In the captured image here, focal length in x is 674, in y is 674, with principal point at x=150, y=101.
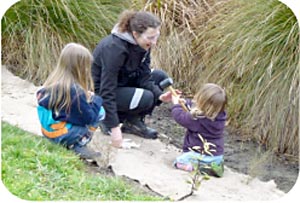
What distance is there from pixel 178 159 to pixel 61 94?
95cm

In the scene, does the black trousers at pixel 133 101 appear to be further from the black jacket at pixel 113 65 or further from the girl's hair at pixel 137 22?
the girl's hair at pixel 137 22

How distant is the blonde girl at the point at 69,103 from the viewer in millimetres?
4117

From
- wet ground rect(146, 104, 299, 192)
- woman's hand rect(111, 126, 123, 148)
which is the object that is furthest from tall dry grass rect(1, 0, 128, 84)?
woman's hand rect(111, 126, 123, 148)

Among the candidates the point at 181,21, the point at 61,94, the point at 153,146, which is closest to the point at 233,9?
the point at 181,21

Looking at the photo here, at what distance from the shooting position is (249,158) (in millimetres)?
5043

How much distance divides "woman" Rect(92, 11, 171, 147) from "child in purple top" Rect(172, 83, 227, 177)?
0.38 meters

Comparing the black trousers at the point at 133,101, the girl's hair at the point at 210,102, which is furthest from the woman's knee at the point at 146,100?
the girl's hair at the point at 210,102

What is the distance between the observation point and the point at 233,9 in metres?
5.99

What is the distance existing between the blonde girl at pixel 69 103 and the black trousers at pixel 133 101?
0.71 m

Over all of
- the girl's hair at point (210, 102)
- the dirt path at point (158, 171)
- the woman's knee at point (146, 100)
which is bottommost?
the dirt path at point (158, 171)

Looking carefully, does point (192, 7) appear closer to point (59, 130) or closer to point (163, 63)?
point (163, 63)

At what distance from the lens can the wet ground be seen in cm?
464

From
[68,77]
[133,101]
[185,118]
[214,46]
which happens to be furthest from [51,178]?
[214,46]

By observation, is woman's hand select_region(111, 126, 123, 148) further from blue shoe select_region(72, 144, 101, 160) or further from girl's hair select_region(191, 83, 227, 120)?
girl's hair select_region(191, 83, 227, 120)
